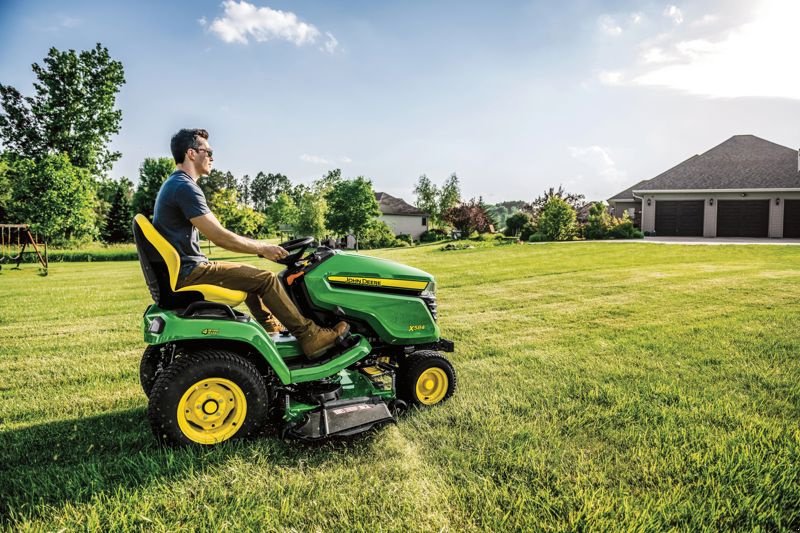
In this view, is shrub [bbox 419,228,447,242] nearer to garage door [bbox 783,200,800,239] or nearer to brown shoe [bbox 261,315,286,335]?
garage door [bbox 783,200,800,239]

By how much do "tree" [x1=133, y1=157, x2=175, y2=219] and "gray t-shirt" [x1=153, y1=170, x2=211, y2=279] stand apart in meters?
56.7

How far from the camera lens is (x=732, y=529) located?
229 cm

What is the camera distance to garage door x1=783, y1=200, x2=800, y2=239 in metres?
25.7

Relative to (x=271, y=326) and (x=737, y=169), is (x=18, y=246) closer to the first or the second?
(x=271, y=326)

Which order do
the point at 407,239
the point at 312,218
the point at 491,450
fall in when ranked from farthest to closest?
the point at 407,239 → the point at 312,218 → the point at 491,450

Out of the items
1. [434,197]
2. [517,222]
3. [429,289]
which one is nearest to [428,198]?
[434,197]

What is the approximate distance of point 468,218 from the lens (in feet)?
137

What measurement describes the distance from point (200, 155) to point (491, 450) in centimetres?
265

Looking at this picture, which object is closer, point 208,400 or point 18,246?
point 208,400

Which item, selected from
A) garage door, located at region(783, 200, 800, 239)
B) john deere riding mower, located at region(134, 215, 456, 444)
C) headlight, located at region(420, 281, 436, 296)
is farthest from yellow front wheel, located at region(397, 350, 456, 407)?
garage door, located at region(783, 200, 800, 239)

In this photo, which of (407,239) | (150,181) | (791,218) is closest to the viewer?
(791,218)

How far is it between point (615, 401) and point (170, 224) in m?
3.46

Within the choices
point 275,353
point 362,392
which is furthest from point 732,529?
point 275,353

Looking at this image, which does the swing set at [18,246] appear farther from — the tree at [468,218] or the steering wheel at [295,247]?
the tree at [468,218]
